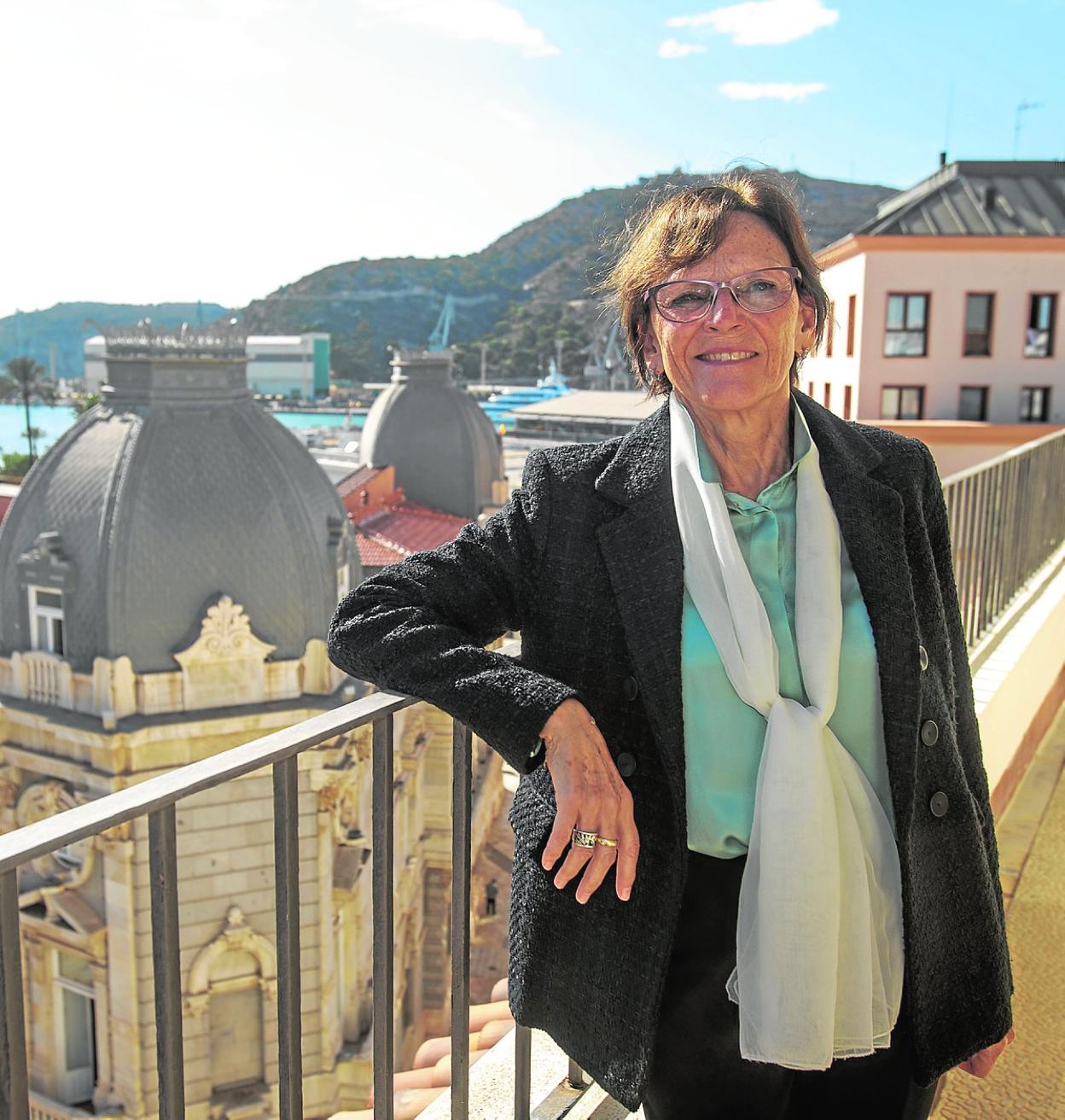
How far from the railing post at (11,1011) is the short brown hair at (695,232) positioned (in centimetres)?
129

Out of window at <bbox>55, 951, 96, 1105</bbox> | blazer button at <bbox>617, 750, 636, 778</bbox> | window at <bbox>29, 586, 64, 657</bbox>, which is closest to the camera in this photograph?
blazer button at <bbox>617, 750, 636, 778</bbox>

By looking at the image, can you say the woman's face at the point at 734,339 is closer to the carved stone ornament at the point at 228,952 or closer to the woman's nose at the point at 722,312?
the woman's nose at the point at 722,312

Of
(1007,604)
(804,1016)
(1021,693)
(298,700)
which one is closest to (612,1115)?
(804,1016)

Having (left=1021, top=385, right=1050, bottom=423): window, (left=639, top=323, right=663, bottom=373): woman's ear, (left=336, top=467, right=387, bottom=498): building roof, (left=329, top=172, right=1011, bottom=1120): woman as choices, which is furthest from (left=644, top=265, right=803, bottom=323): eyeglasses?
(left=336, top=467, right=387, bottom=498): building roof

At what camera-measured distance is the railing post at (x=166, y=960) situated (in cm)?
150

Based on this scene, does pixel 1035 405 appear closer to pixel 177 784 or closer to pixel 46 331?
pixel 177 784

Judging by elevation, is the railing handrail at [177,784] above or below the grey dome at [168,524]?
above

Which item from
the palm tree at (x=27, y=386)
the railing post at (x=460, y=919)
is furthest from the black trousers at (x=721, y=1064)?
the palm tree at (x=27, y=386)

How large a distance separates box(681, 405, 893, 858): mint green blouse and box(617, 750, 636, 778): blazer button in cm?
8

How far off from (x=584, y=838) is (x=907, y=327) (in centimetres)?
2323

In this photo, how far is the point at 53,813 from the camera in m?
15.4

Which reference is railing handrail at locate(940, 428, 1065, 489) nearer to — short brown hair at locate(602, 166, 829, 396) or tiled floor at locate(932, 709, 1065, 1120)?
tiled floor at locate(932, 709, 1065, 1120)

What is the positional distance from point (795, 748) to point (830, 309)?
2.92 ft

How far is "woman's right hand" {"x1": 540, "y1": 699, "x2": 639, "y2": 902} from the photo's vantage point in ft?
5.38
